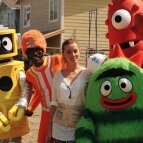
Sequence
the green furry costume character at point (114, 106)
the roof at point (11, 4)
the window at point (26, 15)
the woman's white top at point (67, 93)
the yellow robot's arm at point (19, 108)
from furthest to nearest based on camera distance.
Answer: the roof at point (11, 4) → the window at point (26, 15) → the yellow robot's arm at point (19, 108) → the woman's white top at point (67, 93) → the green furry costume character at point (114, 106)

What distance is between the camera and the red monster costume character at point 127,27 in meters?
4.46

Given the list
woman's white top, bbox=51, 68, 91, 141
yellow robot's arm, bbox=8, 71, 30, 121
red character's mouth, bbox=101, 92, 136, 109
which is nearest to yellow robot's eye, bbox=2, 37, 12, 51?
yellow robot's arm, bbox=8, 71, 30, 121

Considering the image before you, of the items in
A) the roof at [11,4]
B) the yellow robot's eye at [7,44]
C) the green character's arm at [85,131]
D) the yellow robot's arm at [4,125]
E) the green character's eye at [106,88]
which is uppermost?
the roof at [11,4]

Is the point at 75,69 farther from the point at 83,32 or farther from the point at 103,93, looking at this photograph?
the point at 83,32

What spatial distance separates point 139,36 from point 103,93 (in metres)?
1.00

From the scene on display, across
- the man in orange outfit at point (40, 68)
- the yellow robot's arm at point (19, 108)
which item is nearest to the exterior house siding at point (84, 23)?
the man in orange outfit at point (40, 68)

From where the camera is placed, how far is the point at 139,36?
4.55m

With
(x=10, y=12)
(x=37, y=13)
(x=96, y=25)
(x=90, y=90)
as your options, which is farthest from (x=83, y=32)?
(x=90, y=90)

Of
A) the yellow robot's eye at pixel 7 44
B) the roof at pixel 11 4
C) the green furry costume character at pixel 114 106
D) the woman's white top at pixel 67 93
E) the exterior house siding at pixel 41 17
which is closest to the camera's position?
the green furry costume character at pixel 114 106

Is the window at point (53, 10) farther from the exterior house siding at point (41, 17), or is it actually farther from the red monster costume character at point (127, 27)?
the red monster costume character at point (127, 27)

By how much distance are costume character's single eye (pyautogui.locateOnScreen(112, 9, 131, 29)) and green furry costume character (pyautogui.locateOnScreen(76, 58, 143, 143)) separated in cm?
71

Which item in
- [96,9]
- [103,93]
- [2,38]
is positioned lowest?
[103,93]

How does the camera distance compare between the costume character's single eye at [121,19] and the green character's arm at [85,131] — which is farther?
the costume character's single eye at [121,19]

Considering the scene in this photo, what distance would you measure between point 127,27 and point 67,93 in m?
1.09
